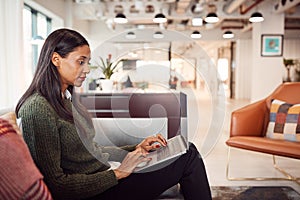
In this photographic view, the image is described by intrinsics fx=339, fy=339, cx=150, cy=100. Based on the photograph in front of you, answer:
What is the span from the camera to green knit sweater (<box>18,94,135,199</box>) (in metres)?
1.08

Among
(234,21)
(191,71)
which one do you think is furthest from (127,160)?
(234,21)

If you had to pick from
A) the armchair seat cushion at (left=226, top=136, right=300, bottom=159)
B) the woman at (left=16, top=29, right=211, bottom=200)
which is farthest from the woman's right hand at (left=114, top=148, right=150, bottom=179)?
the armchair seat cushion at (left=226, top=136, right=300, bottom=159)

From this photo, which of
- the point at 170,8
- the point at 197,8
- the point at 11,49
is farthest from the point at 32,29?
the point at 197,8

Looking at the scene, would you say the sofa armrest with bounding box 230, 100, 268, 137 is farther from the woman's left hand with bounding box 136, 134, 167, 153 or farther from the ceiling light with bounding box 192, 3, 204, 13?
the ceiling light with bounding box 192, 3, 204, 13

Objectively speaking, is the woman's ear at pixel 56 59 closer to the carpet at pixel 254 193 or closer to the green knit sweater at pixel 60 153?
the green knit sweater at pixel 60 153

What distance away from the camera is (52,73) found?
123cm

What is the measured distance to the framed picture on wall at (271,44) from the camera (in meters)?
7.47

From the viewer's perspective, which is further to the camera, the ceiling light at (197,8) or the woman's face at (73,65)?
the ceiling light at (197,8)

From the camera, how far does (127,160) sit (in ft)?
4.10

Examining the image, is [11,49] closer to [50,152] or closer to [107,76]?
[107,76]

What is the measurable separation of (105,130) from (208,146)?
28.5 inches

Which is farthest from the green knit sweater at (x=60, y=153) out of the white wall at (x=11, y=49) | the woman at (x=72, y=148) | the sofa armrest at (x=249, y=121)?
the white wall at (x=11, y=49)

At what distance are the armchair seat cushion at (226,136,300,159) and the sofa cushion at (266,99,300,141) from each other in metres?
0.22

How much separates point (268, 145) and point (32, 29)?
5.23 m
